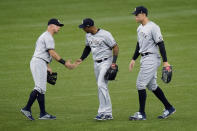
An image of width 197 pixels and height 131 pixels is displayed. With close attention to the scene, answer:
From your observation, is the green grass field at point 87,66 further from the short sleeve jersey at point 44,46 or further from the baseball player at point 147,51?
the short sleeve jersey at point 44,46

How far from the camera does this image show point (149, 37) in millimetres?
10148

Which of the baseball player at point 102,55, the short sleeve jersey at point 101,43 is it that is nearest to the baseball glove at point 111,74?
the baseball player at point 102,55

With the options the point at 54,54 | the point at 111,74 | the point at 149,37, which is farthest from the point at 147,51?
the point at 54,54

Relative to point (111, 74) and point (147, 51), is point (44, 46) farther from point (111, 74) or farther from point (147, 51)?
point (147, 51)

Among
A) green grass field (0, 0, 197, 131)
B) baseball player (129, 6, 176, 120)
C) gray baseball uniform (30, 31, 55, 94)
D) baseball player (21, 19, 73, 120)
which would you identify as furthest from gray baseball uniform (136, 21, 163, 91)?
gray baseball uniform (30, 31, 55, 94)

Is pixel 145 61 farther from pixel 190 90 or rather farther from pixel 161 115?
pixel 190 90

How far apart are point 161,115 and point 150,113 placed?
0.54m

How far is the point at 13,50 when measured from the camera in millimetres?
18297

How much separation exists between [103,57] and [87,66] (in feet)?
20.1

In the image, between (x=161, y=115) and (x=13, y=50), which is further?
(x=13, y=50)

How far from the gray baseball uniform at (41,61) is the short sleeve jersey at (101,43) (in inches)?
29.0

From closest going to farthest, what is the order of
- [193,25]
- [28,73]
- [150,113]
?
[150,113] < [28,73] < [193,25]

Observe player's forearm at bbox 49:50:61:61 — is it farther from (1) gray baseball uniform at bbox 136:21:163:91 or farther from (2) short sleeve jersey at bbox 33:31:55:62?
(1) gray baseball uniform at bbox 136:21:163:91

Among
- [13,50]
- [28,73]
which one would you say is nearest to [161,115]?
[28,73]
